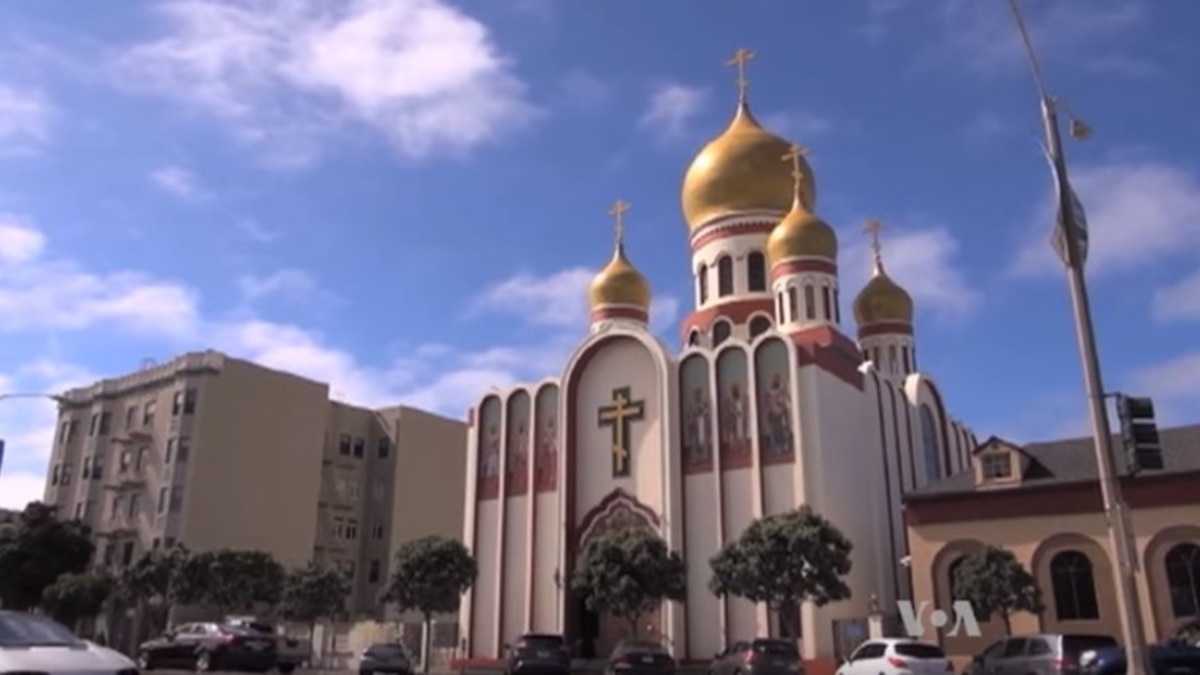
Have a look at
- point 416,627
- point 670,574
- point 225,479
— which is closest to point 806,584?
point 670,574

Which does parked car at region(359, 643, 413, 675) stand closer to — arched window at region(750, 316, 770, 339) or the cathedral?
the cathedral

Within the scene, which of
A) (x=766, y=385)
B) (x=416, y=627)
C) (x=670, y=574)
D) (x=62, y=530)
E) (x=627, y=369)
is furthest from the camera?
(x=62, y=530)

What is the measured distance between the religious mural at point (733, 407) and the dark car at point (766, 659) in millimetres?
13563

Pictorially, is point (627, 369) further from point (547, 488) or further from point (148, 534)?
point (148, 534)

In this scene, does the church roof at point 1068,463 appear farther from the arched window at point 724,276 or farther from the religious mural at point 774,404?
the arched window at point 724,276

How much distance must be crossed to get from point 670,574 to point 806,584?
5.34m

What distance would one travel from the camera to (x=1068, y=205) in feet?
48.3

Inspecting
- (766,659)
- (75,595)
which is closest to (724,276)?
(766,659)

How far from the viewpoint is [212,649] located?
91.1ft

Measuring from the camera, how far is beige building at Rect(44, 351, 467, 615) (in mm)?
58844

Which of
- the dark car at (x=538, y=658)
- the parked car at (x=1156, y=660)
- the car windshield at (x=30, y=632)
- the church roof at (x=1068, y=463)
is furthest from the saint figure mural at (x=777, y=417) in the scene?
the car windshield at (x=30, y=632)

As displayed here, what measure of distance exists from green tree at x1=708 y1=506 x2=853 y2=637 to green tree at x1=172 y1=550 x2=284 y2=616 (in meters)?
27.3

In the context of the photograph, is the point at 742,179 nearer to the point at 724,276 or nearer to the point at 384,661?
the point at 724,276

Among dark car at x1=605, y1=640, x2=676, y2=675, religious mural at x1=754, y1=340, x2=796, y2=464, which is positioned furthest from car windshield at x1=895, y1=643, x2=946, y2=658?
religious mural at x1=754, y1=340, x2=796, y2=464
